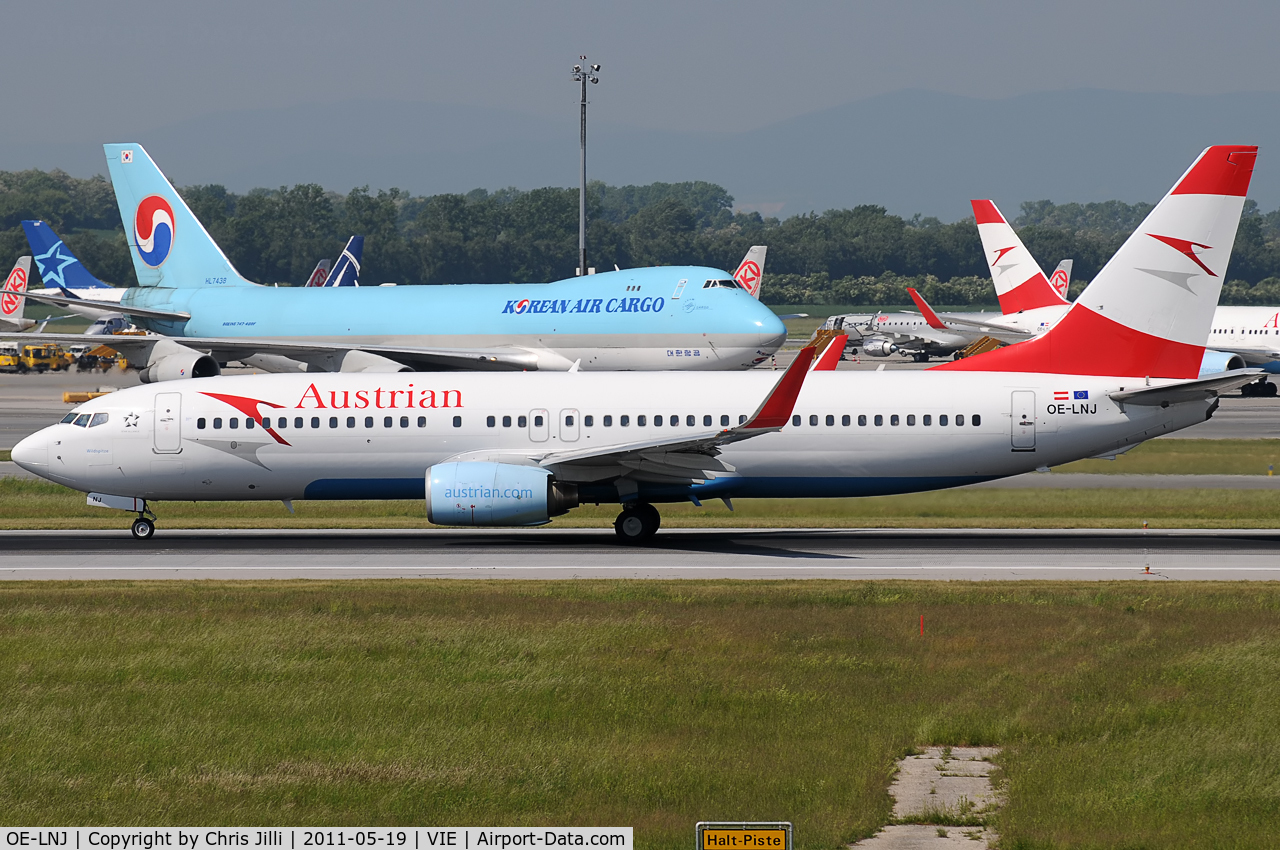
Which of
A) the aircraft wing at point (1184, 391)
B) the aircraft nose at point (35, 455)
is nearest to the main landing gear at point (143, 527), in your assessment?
the aircraft nose at point (35, 455)

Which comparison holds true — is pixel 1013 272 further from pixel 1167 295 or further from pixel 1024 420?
pixel 1024 420

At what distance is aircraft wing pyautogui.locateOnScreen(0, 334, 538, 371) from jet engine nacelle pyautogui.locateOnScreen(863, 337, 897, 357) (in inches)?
3122

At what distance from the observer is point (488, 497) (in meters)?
29.6

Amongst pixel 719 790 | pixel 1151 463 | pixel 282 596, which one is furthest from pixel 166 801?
pixel 1151 463

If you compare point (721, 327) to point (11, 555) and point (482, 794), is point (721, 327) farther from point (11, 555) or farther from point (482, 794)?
point (482, 794)

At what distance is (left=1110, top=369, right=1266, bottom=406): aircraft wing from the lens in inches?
1166

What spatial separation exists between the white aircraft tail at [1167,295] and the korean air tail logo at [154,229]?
126 ft

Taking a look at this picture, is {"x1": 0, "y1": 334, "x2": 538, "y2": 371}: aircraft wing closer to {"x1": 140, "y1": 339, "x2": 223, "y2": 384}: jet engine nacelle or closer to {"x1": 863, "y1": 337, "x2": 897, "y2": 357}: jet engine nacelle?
{"x1": 140, "y1": 339, "x2": 223, "y2": 384}: jet engine nacelle

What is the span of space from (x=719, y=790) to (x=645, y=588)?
11772mm

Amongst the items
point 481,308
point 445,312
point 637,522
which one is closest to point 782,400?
point 637,522

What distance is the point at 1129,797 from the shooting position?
13.0m

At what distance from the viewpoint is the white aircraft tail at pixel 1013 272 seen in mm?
65875

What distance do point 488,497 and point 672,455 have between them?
400 centimetres
